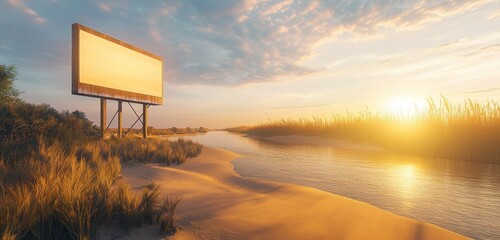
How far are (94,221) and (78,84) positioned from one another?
30.3ft

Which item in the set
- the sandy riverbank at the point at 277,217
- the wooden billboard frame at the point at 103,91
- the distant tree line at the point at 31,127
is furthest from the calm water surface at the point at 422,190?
the wooden billboard frame at the point at 103,91

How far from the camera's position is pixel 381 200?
4.29 meters

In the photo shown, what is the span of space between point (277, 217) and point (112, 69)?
1150 cm

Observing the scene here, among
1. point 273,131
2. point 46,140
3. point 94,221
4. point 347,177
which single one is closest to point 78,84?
point 46,140

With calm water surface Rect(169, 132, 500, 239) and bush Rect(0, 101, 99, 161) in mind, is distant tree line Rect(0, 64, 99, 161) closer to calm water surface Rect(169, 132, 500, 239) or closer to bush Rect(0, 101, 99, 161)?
bush Rect(0, 101, 99, 161)

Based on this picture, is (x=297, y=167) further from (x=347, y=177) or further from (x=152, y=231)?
(x=152, y=231)

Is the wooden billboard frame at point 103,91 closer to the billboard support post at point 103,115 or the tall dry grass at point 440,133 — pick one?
the billboard support post at point 103,115

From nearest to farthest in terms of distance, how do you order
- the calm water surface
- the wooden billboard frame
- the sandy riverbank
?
the sandy riverbank → the calm water surface → the wooden billboard frame

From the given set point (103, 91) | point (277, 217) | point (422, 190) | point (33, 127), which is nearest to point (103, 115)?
point (103, 91)

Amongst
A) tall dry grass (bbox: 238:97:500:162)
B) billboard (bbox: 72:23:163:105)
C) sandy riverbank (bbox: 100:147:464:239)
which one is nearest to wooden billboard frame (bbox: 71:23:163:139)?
billboard (bbox: 72:23:163:105)

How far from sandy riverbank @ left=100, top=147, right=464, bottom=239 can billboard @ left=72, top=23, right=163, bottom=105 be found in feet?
25.2

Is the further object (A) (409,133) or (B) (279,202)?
(A) (409,133)

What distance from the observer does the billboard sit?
9.79 m

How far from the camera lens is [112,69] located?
11.7 m
